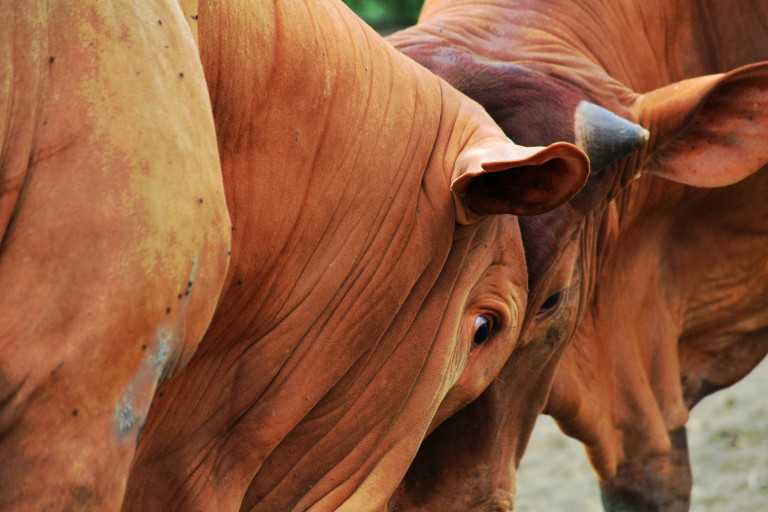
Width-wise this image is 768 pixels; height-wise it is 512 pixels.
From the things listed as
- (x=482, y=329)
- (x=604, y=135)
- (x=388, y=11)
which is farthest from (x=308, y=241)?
(x=388, y=11)

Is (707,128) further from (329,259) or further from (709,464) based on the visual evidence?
(709,464)

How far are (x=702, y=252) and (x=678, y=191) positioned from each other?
37 centimetres

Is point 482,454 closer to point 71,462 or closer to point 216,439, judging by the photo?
point 216,439

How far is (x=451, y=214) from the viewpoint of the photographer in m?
3.58

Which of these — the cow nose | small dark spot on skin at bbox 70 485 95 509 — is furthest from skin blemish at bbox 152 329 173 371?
the cow nose

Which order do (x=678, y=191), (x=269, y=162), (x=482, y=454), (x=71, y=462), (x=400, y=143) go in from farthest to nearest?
(x=678, y=191) < (x=482, y=454) < (x=400, y=143) < (x=269, y=162) < (x=71, y=462)

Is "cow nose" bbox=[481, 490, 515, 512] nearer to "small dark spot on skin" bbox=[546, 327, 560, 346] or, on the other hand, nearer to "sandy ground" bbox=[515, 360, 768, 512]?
"small dark spot on skin" bbox=[546, 327, 560, 346]

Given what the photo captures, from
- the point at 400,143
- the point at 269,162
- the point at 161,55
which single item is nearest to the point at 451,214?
the point at 400,143

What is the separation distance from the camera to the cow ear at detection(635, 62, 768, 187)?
449 cm

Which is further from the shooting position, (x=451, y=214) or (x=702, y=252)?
(x=702, y=252)

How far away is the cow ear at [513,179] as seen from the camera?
3.30 meters

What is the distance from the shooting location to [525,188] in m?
3.44

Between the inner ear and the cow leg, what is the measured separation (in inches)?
87.8

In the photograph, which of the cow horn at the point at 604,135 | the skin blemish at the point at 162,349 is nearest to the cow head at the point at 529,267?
the cow horn at the point at 604,135
